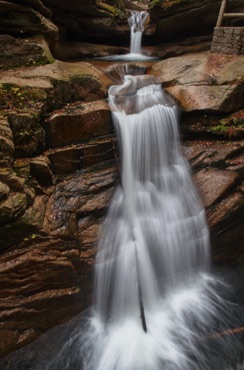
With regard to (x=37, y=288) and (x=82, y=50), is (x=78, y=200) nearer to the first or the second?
(x=37, y=288)

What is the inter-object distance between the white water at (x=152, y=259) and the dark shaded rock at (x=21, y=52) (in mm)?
2045

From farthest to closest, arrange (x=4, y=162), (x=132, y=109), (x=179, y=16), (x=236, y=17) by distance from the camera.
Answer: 1. (x=179, y=16)
2. (x=236, y=17)
3. (x=132, y=109)
4. (x=4, y=162)

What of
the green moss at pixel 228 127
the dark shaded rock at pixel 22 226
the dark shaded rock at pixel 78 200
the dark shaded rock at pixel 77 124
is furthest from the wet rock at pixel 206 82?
the dark shaded rock at pixel 22 226

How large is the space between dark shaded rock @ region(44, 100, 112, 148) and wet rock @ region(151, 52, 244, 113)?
230 cm

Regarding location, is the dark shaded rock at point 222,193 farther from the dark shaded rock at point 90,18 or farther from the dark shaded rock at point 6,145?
the dark shaded rock at point 90,18

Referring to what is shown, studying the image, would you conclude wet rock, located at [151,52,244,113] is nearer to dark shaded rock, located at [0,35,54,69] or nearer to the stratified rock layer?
the stratified rock layer

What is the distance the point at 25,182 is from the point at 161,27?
30.6ft

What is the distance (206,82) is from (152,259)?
5142 mm

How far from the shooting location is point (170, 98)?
7.57 metres

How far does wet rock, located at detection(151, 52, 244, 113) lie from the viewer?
7219 millimetres

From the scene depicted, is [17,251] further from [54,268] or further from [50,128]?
[50,128]

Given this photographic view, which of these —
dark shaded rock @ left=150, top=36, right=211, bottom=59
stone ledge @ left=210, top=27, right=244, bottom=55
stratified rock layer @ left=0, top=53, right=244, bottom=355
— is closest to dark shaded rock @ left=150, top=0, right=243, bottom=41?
dark shaded rock @ left=150, top=36, right=211, bottom=59

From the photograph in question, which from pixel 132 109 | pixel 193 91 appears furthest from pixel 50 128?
pixel 193 91

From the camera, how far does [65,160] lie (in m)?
6.08
